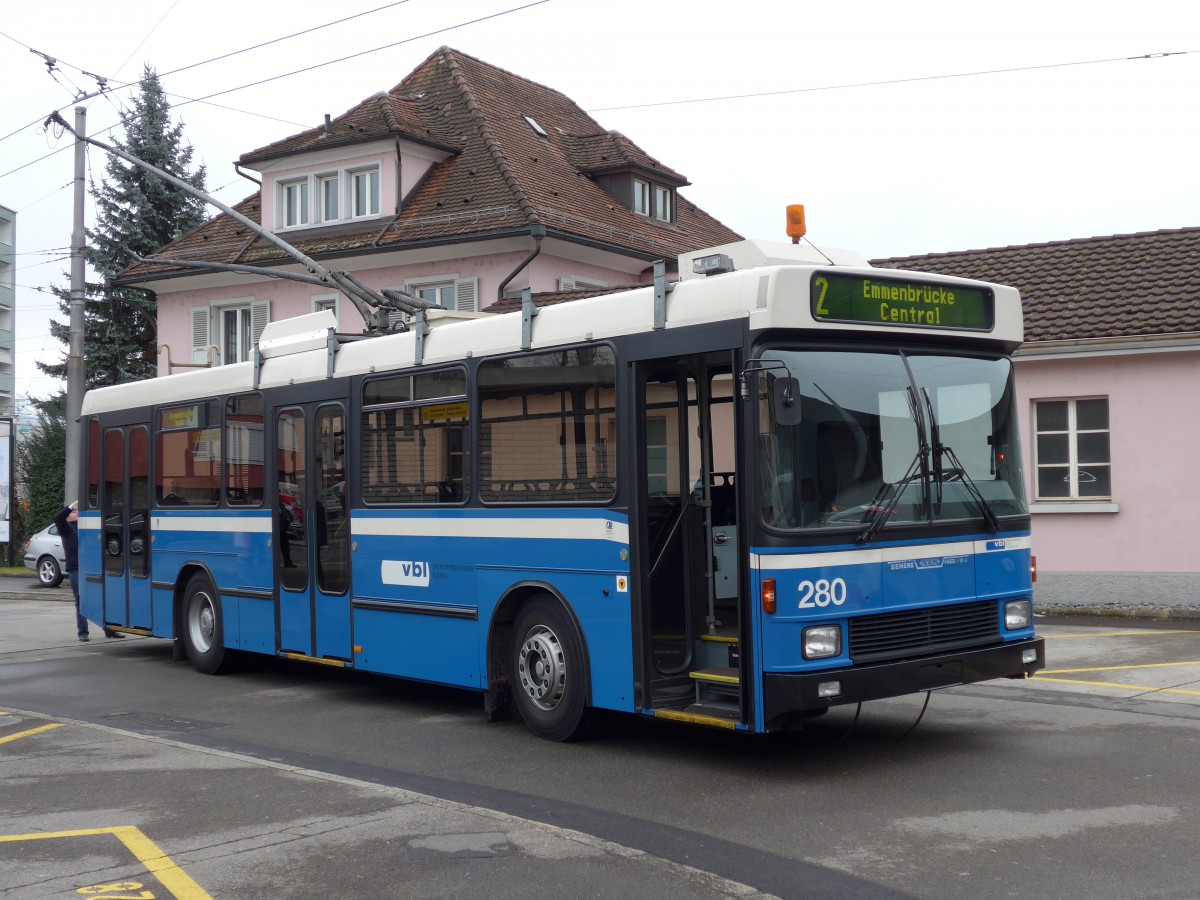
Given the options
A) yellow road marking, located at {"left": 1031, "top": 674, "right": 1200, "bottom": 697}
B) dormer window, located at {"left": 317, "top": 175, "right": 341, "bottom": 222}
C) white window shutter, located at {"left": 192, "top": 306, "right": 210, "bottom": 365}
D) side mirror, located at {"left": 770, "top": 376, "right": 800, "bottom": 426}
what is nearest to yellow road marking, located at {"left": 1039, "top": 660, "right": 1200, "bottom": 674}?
yellow road marking, located at {"left": 1031, "top": 674, "right": 1200, "bottom": 697}

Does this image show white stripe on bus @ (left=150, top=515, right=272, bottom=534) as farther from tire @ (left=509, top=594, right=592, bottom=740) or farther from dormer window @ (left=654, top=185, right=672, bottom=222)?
dormer window @ (left=654, top=185, right=672, bottom=222)

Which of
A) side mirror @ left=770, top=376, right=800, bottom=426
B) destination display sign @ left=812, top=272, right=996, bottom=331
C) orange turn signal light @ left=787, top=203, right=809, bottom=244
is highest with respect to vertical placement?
orange turn signal light @ left=787, top=203, right=809, bottom=244

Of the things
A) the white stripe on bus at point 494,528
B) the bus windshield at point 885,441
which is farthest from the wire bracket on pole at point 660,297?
the white stripe on bus at point 494,528

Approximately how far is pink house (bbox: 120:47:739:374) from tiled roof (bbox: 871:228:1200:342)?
31.1 feet

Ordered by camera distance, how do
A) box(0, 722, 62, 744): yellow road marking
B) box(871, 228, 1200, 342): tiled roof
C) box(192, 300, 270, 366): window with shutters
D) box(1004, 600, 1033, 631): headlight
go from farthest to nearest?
box(192, 300, 270, 366): window with shutters → box(871, 228, 1200, 342): tiled roof → box(0, 722, 62, 744): yellow road marking → box(1004, 600, 1033, 631): headlight

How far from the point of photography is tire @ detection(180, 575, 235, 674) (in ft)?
44.4

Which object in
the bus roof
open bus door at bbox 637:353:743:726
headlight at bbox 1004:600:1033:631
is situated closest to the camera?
the bus roof

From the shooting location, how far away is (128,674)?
1410cm

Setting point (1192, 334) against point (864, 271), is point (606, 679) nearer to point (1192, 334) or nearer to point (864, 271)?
point (864, 271)

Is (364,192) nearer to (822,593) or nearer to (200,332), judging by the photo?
Answer: (200,332)

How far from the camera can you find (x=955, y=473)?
838cm

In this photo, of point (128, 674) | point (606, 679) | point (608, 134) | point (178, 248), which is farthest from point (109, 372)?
point (606, 679)

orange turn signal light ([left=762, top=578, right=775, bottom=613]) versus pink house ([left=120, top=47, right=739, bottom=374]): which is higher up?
pink house ([left=120, top=47, right=739, bottom=374])

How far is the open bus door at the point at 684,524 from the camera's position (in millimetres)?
8453
